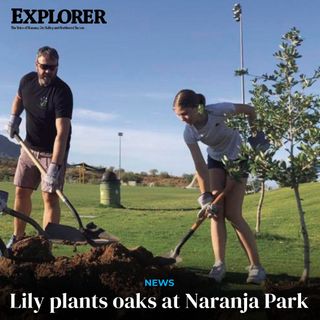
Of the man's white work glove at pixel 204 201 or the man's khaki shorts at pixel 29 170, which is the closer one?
the man's white work glove at pixel 204 201

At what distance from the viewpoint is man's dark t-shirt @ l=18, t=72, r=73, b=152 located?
18.8ft

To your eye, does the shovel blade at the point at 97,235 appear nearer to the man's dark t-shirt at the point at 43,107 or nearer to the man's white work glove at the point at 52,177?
the man's white work glove at the point at 52,177

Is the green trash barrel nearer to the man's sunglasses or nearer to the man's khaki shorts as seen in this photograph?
the man's khaki shorts

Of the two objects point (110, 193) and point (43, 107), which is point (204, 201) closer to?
point (43, 107)

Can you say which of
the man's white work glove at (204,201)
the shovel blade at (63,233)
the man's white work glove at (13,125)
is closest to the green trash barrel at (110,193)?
the man's white work glove at (13,125)

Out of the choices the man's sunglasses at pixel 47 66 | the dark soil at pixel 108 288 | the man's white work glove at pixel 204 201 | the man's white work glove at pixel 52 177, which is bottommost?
the dark soil at pixel 108 288

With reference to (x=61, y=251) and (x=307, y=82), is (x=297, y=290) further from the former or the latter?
(x=61, y=251)

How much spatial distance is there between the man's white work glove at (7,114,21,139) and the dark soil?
2236 mm

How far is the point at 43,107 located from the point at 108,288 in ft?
9.05

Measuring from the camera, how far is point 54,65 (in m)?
5.73

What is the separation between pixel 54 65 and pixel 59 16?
1.36 m

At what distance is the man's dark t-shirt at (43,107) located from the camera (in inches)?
225

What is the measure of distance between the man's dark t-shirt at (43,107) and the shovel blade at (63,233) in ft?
3.27

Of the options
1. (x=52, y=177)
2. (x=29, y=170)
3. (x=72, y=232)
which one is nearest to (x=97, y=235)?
(x=72, y=232)
